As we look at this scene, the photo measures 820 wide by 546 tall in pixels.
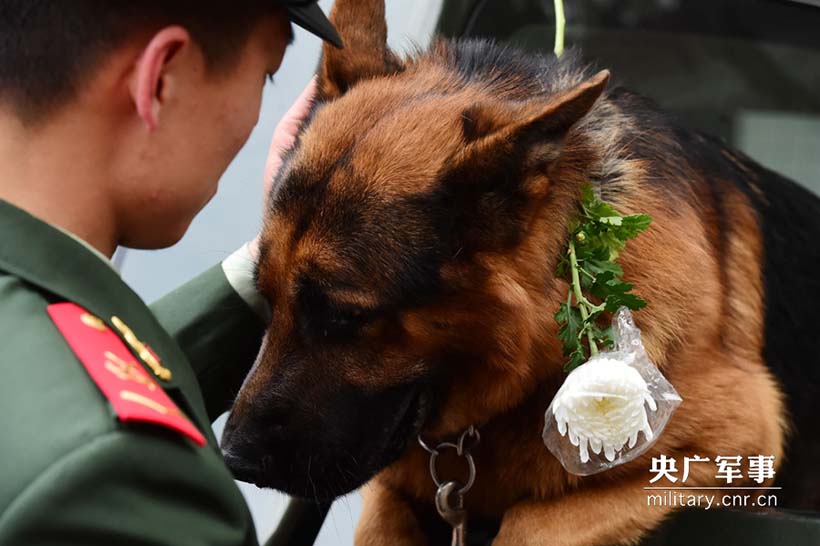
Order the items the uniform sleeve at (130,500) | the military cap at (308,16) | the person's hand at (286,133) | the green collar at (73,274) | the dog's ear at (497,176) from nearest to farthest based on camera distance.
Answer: the uniform sleeve at (130,500) < the green collar at (73,274) < the military cap at (308,16) < the dog's ear at (497,176) < the person's hand at (286,133)

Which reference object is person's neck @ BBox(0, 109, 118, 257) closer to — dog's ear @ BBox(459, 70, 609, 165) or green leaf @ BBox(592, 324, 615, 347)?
dog's ear @ BBox(459, 70, 609, 165)

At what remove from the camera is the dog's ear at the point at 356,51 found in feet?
6.81

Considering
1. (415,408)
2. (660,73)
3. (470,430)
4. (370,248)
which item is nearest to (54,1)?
(370,248)

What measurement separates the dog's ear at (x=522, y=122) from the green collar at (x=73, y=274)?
700 mm

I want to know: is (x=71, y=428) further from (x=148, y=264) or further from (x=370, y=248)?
(x=148, y=264)

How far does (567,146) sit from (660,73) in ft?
4.58

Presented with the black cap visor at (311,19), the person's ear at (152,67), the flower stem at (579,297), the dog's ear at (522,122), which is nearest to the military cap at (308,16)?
the black cap visor at (311,19)

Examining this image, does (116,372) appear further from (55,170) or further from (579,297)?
(579,297)

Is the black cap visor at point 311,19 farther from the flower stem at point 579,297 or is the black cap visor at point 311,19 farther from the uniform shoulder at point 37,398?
the flower stem at point 579,297

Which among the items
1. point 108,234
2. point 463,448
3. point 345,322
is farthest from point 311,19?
point 463,448

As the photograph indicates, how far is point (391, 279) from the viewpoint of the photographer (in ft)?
5.91

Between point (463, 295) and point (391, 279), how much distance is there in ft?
0.43

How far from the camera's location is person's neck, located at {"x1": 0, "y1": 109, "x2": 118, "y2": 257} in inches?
47.7

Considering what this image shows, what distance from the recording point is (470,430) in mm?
1993
